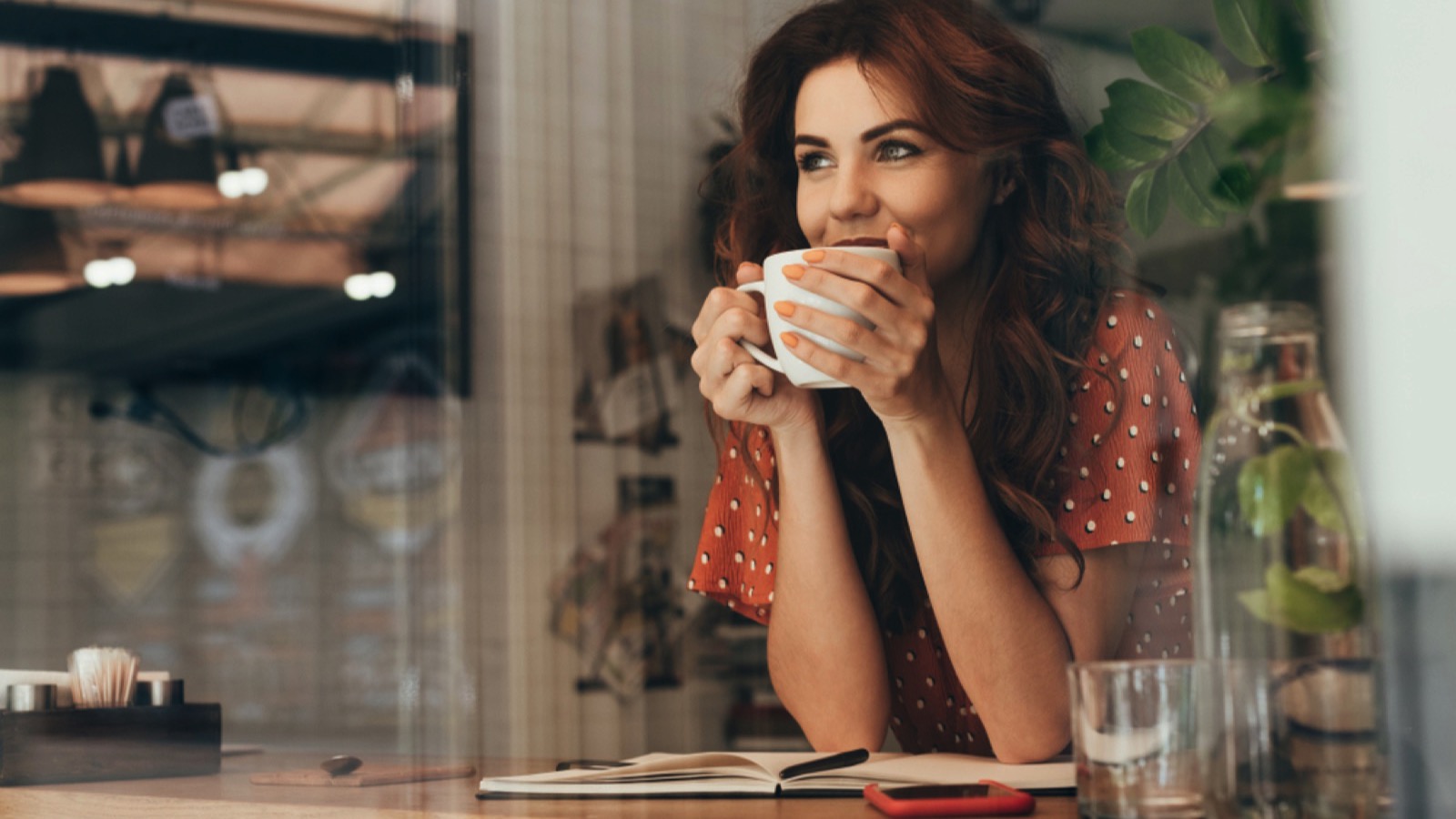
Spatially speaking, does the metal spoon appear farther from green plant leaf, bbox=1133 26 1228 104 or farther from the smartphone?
green plant leaf, bbox=1133 26 1228 104

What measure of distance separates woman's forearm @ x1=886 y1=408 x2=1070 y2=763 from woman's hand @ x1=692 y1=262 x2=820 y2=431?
10 centimetres

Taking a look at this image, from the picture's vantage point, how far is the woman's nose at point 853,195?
2.99ft

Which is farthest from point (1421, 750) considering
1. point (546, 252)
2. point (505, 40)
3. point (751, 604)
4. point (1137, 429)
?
point (505, 40)

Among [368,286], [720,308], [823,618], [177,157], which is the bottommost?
[823,618]

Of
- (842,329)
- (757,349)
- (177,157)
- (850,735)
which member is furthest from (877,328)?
(177,157)

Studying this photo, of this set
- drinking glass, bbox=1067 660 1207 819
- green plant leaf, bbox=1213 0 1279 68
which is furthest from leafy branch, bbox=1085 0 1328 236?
drinking glass, bbox=1067 660 1207 819

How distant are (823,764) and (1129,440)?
307mm

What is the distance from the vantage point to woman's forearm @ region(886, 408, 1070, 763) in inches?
32.8

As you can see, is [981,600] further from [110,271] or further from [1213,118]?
[110,271]

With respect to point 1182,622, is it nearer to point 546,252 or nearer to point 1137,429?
point 1137,429

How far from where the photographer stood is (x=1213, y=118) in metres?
0.79

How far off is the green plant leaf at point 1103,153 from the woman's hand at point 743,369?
254 millimetres

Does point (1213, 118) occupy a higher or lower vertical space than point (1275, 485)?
higher

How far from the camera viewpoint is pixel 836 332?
77 cm
